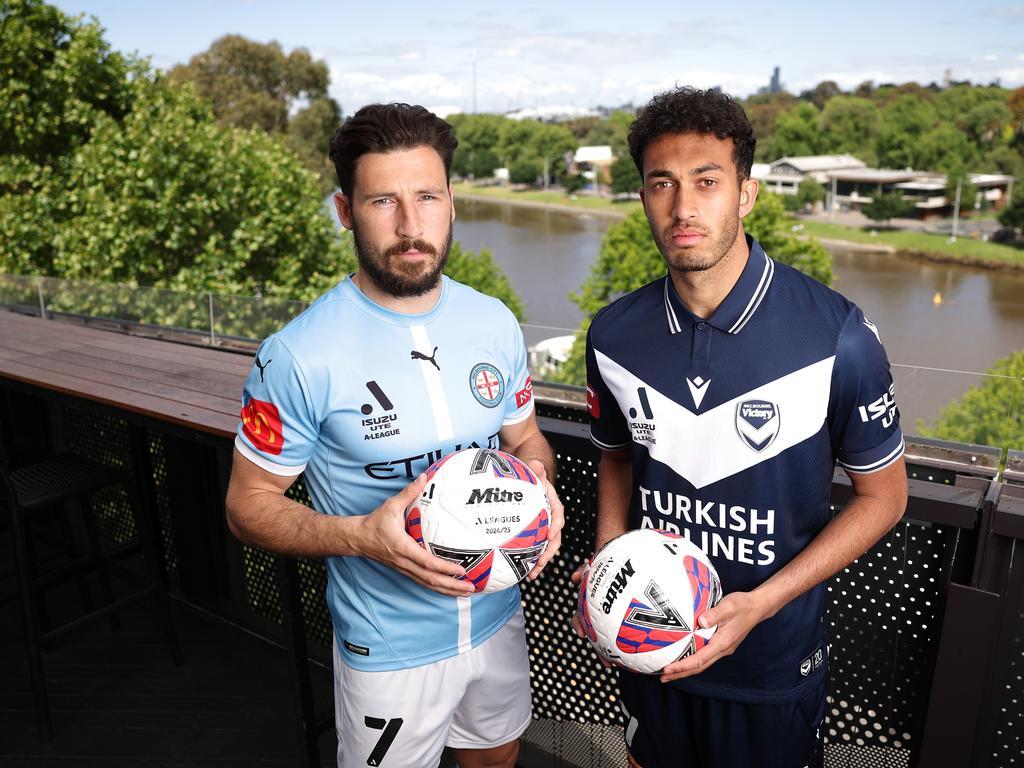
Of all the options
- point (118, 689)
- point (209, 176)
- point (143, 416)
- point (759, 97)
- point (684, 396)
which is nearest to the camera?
point (684, 396)

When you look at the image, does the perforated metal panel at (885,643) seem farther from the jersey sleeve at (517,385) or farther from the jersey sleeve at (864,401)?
the jersey sleeve at (517,385)

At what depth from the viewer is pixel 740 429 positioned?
2.06 metres

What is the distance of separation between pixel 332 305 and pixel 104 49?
23.6 meters

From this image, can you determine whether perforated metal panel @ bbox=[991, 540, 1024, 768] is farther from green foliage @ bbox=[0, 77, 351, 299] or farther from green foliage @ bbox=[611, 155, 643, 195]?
green foliage @ bbox=[611, 155, 643, 195]

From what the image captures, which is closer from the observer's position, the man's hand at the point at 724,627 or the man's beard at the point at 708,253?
the man's hand at the point at 724,627

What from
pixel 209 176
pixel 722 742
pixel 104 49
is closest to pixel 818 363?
pixel 722 742

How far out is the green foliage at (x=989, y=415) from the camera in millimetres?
2332

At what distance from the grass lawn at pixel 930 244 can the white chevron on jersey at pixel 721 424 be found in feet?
227

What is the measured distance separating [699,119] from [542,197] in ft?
329

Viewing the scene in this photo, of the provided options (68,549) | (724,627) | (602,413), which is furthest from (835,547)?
(68,549)

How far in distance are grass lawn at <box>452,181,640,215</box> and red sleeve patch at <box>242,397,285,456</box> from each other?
8308cm

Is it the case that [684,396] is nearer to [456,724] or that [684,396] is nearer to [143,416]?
[456,724]

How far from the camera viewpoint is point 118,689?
4.05 m

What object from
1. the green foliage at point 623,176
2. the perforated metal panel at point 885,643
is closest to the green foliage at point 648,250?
the perforated metal panel at point 885,643
